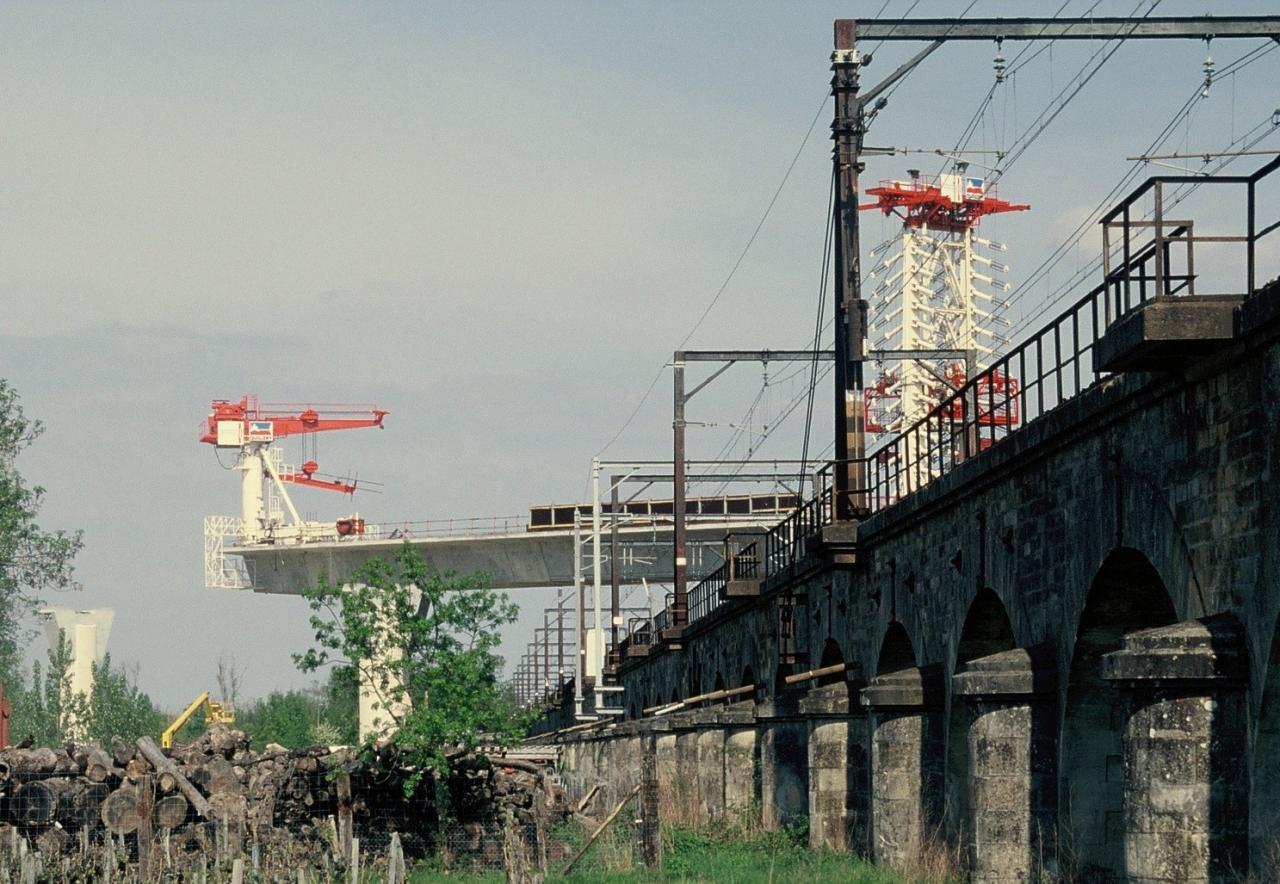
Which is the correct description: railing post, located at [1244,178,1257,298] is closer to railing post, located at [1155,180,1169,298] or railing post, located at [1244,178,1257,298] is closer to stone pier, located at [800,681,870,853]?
railing post, located at [1155,180,1169,298]

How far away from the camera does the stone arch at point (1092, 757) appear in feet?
50.5

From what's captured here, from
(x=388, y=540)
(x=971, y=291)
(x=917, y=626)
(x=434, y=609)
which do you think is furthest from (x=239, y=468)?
(x=917, y=626)

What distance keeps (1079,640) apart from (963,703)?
309 centimetres

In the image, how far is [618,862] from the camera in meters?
24.4

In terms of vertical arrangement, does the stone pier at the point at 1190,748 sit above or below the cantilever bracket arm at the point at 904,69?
below

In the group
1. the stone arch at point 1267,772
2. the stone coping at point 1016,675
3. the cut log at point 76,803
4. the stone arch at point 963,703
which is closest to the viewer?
the stone arch at point 1267,772

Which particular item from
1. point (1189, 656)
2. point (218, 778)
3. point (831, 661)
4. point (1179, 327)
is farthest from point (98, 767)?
point (1179, 327)

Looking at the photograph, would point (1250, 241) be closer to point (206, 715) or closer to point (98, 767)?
point (98, 767)

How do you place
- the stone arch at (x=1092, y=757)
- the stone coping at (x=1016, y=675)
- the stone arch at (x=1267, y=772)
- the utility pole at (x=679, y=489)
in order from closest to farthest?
the stone arch at (x=1267, y=772)
the stone arch at (x=1092, y=757)
the stone coping at (x=1016, y=675)
the utility pole at (x=679, y=489)

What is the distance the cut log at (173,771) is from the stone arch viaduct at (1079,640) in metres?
8.05

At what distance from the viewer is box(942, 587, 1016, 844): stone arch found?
19.1m

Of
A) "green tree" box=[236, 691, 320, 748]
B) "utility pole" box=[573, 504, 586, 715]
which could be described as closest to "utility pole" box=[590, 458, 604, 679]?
"utility pole" box=[573, 504, 586, 715]

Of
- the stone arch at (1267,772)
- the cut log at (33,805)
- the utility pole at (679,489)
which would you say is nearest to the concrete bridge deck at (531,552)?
the utility pole at (679,489)

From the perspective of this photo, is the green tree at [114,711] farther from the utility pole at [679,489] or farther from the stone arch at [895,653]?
the stone arch at [895,653]
